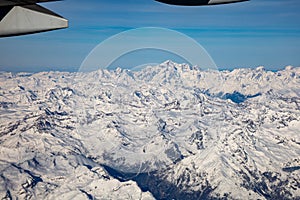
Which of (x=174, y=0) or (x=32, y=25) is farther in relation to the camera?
(x=32, y=25)

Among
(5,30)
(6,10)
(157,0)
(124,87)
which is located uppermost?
(157,0)

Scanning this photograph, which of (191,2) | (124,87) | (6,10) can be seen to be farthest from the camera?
(124,87)

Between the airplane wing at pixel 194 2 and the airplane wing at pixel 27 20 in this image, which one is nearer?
the airplane wing at pixel 194 2

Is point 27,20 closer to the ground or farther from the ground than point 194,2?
closer to the ground

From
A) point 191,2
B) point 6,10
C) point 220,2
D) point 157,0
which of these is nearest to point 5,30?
point 6,10

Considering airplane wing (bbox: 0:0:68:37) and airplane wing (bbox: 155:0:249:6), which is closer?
airplane wing (bbox: 155:0:249:6)

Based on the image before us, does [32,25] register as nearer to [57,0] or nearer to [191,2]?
[57,0]

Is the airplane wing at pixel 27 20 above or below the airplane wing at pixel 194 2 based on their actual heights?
below

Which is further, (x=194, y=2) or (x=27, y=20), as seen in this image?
(x=27, y=20)
